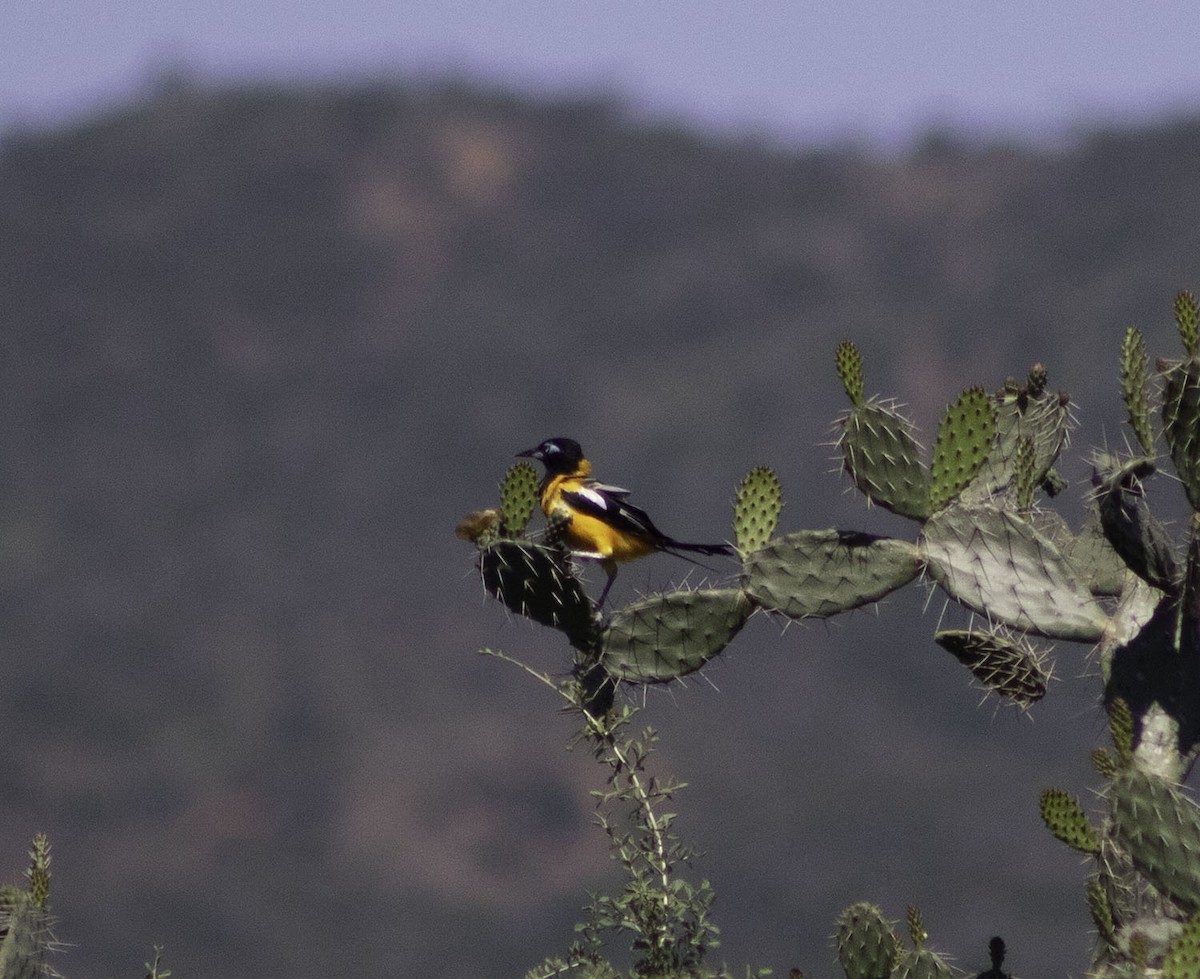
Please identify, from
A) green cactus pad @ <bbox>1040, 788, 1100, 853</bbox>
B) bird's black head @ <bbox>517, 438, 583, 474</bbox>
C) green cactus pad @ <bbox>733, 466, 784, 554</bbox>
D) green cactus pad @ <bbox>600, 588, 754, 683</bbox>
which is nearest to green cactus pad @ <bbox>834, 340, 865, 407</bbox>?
green cactus pad @ <bbox>733, 466, 784, 554</bbox>

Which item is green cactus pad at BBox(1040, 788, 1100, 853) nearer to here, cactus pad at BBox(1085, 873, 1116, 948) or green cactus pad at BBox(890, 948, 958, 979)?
cactus pad at BBox(1085, 873, 1116, 948)

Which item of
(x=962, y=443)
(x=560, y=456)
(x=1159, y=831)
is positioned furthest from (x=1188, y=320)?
(x=560, y=456)

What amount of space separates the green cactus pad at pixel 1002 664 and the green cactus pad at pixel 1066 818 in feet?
2.88

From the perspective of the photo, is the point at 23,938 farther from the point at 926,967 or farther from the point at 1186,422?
the point at 1186,422

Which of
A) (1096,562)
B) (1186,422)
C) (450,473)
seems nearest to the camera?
(1186,422)

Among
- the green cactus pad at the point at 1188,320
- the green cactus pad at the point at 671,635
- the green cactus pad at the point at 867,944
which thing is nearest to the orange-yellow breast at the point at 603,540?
the green cactus pad at the point at 671,635

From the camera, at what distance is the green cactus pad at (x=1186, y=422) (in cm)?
456

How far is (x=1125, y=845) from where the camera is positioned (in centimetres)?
426

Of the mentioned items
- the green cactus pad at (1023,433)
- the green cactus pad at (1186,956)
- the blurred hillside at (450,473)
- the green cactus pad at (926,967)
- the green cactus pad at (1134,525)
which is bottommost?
the green cactus pad at (1186,956)

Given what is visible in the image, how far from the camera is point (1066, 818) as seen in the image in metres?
4.29

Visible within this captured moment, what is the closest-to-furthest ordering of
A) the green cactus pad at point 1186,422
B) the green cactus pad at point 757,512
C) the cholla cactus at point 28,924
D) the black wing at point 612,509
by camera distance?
the cholla cactus at point 28,924
the green cactus pad at point 1186,422
the green cactus pad at point 757,512
the black wing at point 612,509

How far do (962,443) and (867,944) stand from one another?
1.22 meters

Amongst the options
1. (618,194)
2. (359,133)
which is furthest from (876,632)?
Answer: (359,133)

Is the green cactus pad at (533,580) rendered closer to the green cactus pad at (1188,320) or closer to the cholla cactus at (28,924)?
the cholla cactus at (28,924)
